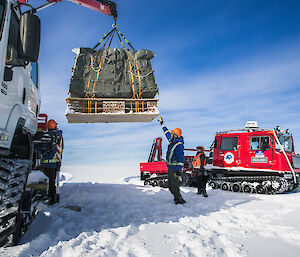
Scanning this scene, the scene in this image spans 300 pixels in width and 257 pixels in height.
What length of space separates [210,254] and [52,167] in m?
4.03

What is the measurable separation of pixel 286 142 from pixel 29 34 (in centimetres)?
1060

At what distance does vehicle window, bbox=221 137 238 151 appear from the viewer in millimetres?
10586

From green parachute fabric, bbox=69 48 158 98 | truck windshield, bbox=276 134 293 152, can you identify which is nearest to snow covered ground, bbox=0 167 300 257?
green parachute fabric, bbox=69 48 158 98

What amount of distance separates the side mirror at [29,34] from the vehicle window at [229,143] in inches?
374

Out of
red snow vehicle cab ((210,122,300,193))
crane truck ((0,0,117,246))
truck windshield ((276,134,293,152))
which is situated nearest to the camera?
crane truck ((0,0,117,246))

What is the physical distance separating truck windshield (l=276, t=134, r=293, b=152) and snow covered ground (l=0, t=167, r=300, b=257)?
5364mm

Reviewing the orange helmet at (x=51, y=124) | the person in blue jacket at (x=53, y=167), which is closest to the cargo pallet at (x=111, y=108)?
the orange helmet at (x=51, y=124)

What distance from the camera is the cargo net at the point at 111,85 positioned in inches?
276

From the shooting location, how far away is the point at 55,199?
205 inches

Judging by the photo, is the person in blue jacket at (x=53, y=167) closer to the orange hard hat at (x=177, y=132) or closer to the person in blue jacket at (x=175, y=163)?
the person in blue jacket at (x=175, y=163)

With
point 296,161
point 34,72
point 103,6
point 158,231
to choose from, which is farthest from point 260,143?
point 34,72

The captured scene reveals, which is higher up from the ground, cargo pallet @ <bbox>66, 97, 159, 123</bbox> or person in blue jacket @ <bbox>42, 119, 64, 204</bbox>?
cargo pallet @ <bbox>66, 97, 159, 123</bbox>

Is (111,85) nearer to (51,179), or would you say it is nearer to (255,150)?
(51,179)

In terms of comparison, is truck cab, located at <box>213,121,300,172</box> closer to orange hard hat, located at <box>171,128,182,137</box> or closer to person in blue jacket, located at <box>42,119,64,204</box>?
orange hard hat, located at <box>171,128,182,137</box>
